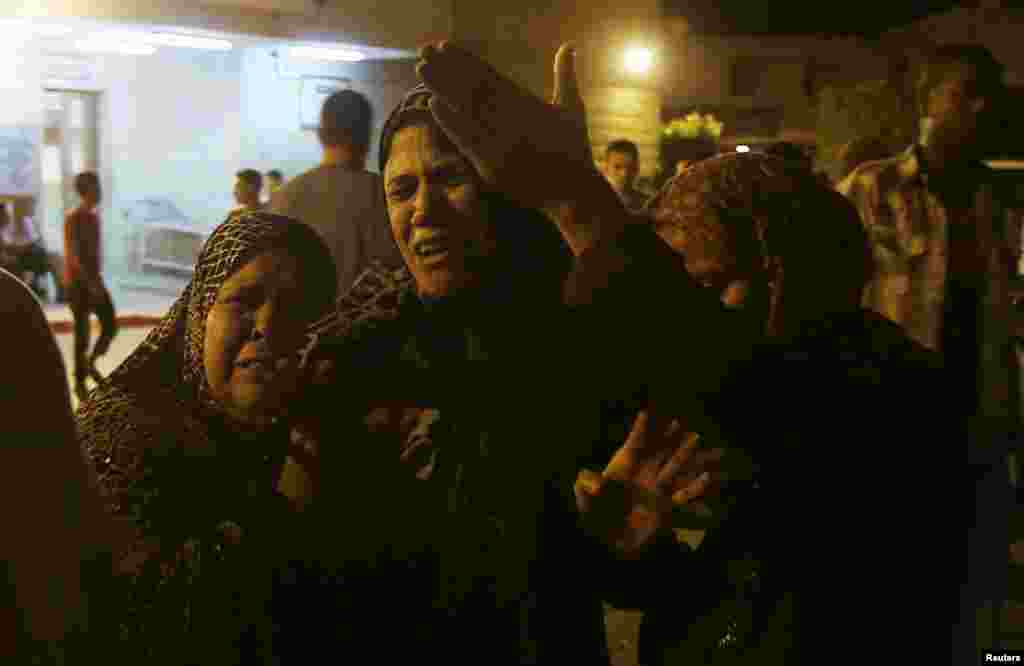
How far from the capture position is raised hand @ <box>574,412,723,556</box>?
1632 millimetres

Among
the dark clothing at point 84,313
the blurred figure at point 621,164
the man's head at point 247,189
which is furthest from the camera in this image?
the man's head at point 247,189

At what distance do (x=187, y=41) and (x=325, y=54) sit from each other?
144 centimetres

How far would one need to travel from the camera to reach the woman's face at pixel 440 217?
6.48ft

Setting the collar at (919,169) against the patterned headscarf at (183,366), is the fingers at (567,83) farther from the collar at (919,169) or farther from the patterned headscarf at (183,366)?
the collar at (919,169)

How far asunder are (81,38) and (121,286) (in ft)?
9.92

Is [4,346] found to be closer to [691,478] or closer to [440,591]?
[440,591]

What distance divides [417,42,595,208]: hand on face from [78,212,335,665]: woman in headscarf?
1.84 feet

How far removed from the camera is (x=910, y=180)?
4664 millimetres

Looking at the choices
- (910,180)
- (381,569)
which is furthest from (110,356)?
(381,569)

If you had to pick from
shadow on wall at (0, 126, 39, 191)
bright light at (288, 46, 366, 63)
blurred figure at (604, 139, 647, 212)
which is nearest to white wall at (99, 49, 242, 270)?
bright light at (288, 46, 366, 63)

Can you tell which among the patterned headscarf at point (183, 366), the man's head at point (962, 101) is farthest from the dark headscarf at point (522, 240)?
the man's head at point (962, 101)

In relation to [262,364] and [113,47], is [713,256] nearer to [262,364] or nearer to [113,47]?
[262,364]

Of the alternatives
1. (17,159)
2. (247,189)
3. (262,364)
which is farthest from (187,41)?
(262,364)

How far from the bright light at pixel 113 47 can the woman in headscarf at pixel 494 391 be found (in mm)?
10712
